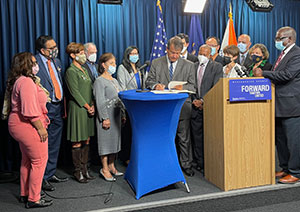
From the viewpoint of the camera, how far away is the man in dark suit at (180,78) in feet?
12.0

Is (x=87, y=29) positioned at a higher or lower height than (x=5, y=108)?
higher

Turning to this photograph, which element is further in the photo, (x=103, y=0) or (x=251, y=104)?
(x=103, y=0)

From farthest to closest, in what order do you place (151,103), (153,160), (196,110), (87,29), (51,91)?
1. (87,29)
2. (196,110)
3. (51,91)
4. (153,160)
5. (151,103)

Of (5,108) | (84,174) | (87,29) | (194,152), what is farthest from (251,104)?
(87,29)

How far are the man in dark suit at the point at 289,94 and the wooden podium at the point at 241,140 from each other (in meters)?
0.17

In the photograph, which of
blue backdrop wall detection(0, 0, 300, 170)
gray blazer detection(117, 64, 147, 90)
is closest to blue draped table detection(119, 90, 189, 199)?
gray blazer detection(117, 64, 147, 90)

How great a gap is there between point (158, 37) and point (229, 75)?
1.54m

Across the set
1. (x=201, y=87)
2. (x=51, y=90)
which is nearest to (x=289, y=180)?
(x=201, y=87)

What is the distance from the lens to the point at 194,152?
4.06m

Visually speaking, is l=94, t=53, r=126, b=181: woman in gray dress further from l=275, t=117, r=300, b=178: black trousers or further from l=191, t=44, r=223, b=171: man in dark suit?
l=275, t=117, r=300, b=178: black trousers

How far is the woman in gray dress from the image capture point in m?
3.54

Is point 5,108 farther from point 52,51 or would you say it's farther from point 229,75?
point 229,75

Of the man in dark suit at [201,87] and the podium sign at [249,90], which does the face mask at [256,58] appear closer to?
the man in dark suit at [201,87]

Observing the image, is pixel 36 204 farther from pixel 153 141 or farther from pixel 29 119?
pixel 153 141
